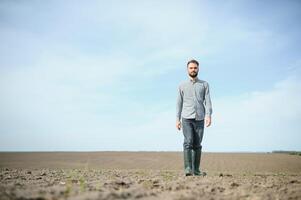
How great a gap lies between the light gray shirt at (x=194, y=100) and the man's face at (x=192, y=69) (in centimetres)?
14

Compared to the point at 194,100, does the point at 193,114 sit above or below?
below

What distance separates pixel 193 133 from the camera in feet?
23.5

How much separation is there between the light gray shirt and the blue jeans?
0.36 feet

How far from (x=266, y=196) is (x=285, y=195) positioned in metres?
0.33

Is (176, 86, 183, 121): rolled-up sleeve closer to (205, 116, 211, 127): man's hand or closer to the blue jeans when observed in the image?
the blue jeans

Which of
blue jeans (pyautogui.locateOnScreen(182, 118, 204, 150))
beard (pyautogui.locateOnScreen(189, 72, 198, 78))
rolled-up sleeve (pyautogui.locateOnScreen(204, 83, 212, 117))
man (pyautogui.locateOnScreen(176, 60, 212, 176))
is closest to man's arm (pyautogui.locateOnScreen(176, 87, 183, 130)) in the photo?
man (pyautogui.locateOnScreen(176, 60, 212, 176))

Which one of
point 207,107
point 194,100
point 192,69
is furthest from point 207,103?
point 192,69

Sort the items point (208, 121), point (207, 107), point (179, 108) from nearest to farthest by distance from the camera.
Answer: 1. point (208, 121)
2. point (207, 107)
3. point (179, 108)

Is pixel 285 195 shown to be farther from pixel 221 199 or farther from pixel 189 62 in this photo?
pixel 189 62

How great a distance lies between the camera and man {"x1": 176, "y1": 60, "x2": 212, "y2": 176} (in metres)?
7.01

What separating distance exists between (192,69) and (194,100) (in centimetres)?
66

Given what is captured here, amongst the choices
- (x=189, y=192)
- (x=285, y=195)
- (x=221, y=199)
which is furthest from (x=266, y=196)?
(x=189, y=192)

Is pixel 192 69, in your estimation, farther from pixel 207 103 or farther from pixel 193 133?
pixel 193 133

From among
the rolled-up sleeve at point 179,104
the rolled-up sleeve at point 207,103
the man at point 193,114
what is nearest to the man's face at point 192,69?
the man at point 193,114
